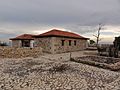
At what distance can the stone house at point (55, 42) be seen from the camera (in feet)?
66.0

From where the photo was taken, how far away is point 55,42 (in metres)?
20.1

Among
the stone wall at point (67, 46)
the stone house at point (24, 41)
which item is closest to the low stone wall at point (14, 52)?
the stone wall at point (67, 46)

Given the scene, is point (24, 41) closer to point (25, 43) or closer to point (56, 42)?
point (25, 43)

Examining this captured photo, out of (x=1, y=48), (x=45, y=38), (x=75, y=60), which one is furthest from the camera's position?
(x=45, y=38)

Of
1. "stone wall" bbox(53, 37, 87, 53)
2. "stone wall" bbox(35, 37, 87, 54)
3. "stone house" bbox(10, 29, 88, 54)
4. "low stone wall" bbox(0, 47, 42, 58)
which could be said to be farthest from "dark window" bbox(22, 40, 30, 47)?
"low stone wall" bbox(0, 47, 42, 58)

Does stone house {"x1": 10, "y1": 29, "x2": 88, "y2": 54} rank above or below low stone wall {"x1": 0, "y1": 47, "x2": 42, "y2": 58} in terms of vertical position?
above

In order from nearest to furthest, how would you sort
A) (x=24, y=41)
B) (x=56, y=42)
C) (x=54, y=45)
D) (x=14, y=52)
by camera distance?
(x=14, y=52) → (x=54, y=45) → (x=56, y=42) → (x=24, y=41)

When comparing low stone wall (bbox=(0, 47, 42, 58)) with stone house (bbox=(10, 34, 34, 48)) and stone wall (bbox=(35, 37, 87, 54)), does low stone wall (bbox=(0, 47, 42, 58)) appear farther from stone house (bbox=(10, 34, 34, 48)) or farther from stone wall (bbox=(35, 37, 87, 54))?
stone house (bbox=(10, 34, 34, 48))

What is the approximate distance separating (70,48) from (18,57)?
10150 mm

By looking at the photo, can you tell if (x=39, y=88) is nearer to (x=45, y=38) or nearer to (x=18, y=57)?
(x=18, y=57)

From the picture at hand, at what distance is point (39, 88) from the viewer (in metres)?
5.75

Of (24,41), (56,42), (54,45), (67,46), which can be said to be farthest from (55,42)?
(24,41)

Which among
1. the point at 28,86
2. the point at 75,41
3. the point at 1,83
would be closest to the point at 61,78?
the point at 28,86

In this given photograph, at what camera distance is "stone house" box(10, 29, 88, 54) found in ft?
66.0
